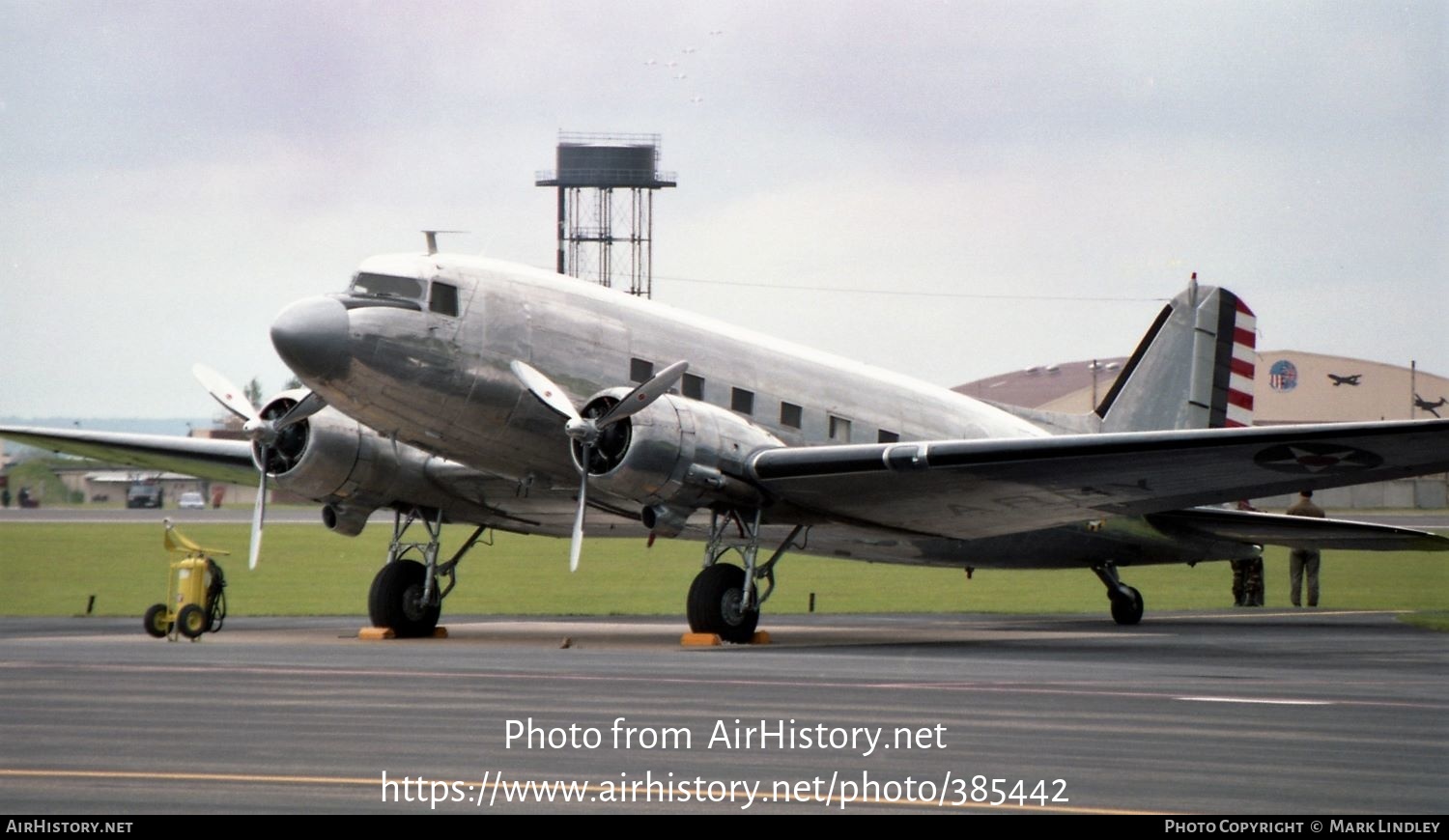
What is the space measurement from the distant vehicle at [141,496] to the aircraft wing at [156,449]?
5492cm

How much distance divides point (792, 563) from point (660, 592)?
580 centimetres

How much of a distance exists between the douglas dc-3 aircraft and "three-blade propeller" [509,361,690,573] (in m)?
0.03

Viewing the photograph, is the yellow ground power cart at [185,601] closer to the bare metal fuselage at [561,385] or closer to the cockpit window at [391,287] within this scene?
the bare metal fuselage at [561,385]

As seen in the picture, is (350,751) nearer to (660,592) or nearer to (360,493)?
(360,493)

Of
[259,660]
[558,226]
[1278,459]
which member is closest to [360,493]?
[259,660]

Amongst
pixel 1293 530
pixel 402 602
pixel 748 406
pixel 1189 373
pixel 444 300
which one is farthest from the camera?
pixel 1189 373

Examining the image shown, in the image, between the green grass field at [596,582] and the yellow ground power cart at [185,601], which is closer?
the yellow ground power cart at [185,601]

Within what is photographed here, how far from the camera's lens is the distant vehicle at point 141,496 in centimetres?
7849

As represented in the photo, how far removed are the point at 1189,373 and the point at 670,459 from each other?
1102 cm

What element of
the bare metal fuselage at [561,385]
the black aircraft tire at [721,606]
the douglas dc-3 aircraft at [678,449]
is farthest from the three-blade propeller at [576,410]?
the black aircraft tire at [721,606]

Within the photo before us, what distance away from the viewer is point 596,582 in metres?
34.9

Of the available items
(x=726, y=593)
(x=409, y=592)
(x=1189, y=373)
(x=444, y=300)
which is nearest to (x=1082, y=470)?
(x=726, y=593)

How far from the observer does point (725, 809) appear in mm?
7438

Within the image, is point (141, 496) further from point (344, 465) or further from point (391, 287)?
point (391, 287)
